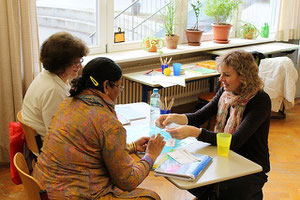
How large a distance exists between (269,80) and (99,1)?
214 centimetres

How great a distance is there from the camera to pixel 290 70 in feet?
14.1

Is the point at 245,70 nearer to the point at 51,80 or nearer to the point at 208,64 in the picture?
the point at 51,80

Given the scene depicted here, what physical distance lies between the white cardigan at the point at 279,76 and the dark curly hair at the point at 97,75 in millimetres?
2991

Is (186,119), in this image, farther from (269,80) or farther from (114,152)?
(269,80)

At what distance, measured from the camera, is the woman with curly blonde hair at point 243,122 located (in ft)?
7.04

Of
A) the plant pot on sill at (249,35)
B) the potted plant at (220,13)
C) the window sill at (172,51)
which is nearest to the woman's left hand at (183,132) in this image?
the window sill at (172,51)

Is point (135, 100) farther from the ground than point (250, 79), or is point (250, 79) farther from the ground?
point (250, 79)

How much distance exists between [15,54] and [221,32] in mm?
2737

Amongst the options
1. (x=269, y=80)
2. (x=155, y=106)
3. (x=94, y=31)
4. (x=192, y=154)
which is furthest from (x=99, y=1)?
(x=192, y=154)

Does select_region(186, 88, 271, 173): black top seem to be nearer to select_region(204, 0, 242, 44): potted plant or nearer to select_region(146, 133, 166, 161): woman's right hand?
select_region(146, 133, 166, 161): woman's right hand

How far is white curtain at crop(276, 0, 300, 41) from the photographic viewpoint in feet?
17.7

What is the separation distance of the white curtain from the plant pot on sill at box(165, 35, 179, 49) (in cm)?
185

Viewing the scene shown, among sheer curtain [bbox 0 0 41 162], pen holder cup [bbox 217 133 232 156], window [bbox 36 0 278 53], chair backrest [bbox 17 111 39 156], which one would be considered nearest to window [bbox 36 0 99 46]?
window [bbox 36 0 278 53]

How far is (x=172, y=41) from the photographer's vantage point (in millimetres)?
4434
